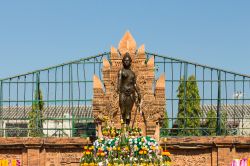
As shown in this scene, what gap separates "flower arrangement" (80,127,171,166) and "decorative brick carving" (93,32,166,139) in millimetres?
2230

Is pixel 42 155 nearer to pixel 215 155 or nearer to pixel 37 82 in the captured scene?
pixel 37 82

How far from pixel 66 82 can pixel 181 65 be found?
440cm

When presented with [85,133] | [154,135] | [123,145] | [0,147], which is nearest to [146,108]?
[154,135]

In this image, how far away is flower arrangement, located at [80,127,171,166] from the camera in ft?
45.8

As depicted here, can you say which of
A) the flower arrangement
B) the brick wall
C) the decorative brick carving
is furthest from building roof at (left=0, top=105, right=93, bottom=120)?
the flower arrangement

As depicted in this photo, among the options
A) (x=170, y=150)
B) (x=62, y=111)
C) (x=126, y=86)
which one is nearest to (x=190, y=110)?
(x=170, y=150)

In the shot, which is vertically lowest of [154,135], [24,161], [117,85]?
[24,161]

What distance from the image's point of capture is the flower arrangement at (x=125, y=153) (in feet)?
45.8

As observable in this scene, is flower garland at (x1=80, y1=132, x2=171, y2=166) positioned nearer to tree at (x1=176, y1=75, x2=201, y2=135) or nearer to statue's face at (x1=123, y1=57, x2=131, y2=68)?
statue's face at (x1=123, y1=57, x2=131, y2=68)

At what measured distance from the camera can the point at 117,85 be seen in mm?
16844

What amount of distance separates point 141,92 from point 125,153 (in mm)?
3451

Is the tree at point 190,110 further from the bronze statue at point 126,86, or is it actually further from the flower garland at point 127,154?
the flower garland at point 127,154

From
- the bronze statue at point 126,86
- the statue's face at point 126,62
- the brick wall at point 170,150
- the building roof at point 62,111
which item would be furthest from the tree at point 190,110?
the statue's face at point 126,62

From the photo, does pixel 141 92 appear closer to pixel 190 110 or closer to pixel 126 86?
pixel 126 86
